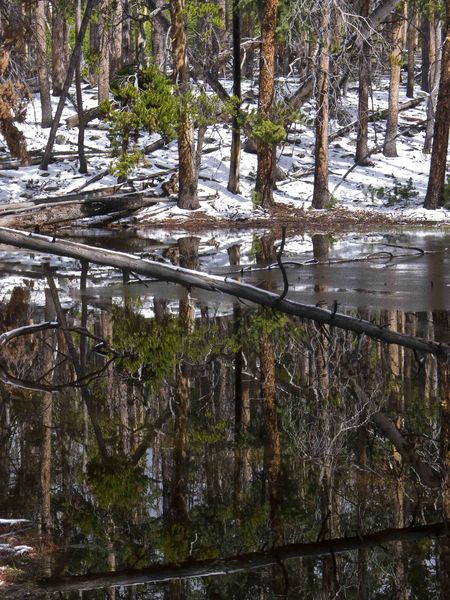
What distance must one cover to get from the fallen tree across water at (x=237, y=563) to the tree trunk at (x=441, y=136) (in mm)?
21542

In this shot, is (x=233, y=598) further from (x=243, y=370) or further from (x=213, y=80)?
(x=213, y=80)

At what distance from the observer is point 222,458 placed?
6.13m

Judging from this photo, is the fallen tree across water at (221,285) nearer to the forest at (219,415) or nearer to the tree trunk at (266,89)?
the forest at (219,415)

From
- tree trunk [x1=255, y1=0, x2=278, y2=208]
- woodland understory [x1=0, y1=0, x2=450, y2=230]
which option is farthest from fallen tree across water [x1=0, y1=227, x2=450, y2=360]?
tree trunk [x1=255, y1=0, x2=278, y2=208]

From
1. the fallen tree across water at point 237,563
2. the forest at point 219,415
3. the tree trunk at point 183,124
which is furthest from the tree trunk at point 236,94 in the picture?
the fallen tree across water at point 237,563

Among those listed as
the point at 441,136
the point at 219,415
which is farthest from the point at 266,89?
the point at 219,415

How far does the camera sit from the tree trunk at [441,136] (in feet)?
82.2

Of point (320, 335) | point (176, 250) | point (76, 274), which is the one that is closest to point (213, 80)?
point (176, 250)

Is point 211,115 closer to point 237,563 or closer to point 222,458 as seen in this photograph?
point 222,458

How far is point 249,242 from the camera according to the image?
20656 mm

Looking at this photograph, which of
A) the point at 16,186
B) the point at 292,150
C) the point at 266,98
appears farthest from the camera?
the point at 292,150

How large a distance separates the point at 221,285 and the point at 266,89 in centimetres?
1863

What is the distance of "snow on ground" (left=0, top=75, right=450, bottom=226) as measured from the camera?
25.4m

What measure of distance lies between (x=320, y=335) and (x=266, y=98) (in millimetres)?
15922
